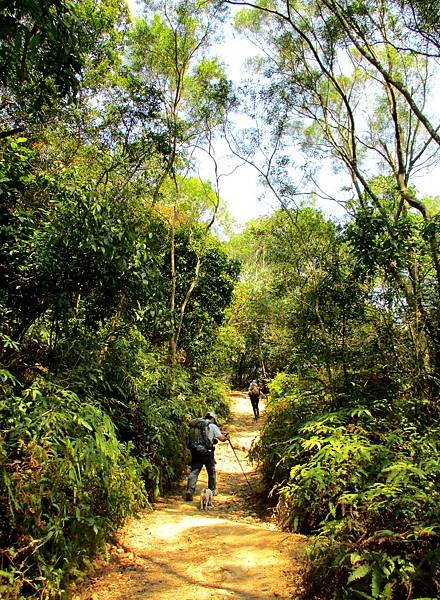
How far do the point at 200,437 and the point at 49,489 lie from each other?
15.4 feet

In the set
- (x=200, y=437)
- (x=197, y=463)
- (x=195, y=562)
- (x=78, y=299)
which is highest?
(x=78, y=299)

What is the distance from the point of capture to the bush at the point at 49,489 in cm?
350

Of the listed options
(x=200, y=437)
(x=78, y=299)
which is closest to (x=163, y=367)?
(x=200, y=437)

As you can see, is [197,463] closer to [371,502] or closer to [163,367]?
[163,367]

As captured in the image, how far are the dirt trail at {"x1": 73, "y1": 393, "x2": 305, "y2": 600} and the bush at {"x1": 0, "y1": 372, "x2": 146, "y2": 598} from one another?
16.8 inches

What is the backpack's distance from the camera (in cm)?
819

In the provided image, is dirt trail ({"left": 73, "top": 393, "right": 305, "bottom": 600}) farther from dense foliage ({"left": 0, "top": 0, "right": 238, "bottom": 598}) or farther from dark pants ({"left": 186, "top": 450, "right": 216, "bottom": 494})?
dark pants ({"left": 186, "top": 450, "right": 216, "bottom": 494})

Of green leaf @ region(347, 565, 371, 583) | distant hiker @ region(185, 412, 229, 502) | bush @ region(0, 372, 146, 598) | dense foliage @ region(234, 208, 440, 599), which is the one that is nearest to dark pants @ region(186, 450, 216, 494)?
distant hiker @ region(185, 412, 229, 502)

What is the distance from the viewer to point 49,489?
3799 mm

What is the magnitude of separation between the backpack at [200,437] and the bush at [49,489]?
331 centimetres

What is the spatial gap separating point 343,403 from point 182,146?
9429mm

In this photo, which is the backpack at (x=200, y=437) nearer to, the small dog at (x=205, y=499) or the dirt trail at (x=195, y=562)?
the small dog at (x=205, y=499)

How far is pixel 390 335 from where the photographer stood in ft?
23.1

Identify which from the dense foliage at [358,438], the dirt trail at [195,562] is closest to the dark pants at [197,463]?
the dirt trail at [195,562]
